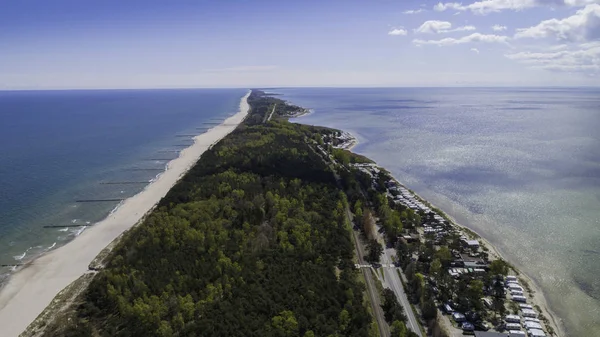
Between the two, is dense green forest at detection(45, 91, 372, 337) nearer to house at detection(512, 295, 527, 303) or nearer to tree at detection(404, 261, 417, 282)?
tree at detection(404, 261, 417, 282)

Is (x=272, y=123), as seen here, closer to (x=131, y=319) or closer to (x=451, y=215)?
(x=451, y=215)

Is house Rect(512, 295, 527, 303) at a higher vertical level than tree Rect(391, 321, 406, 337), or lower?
lower

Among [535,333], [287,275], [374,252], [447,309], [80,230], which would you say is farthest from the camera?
[80,230]

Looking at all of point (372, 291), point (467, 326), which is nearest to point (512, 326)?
point (467, 326)

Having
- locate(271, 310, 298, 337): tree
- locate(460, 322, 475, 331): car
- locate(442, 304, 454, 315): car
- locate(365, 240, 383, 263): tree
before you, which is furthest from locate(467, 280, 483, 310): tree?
locate(271, 310, 298, 337): tree

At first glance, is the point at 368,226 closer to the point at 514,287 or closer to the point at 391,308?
the point at 391,308
